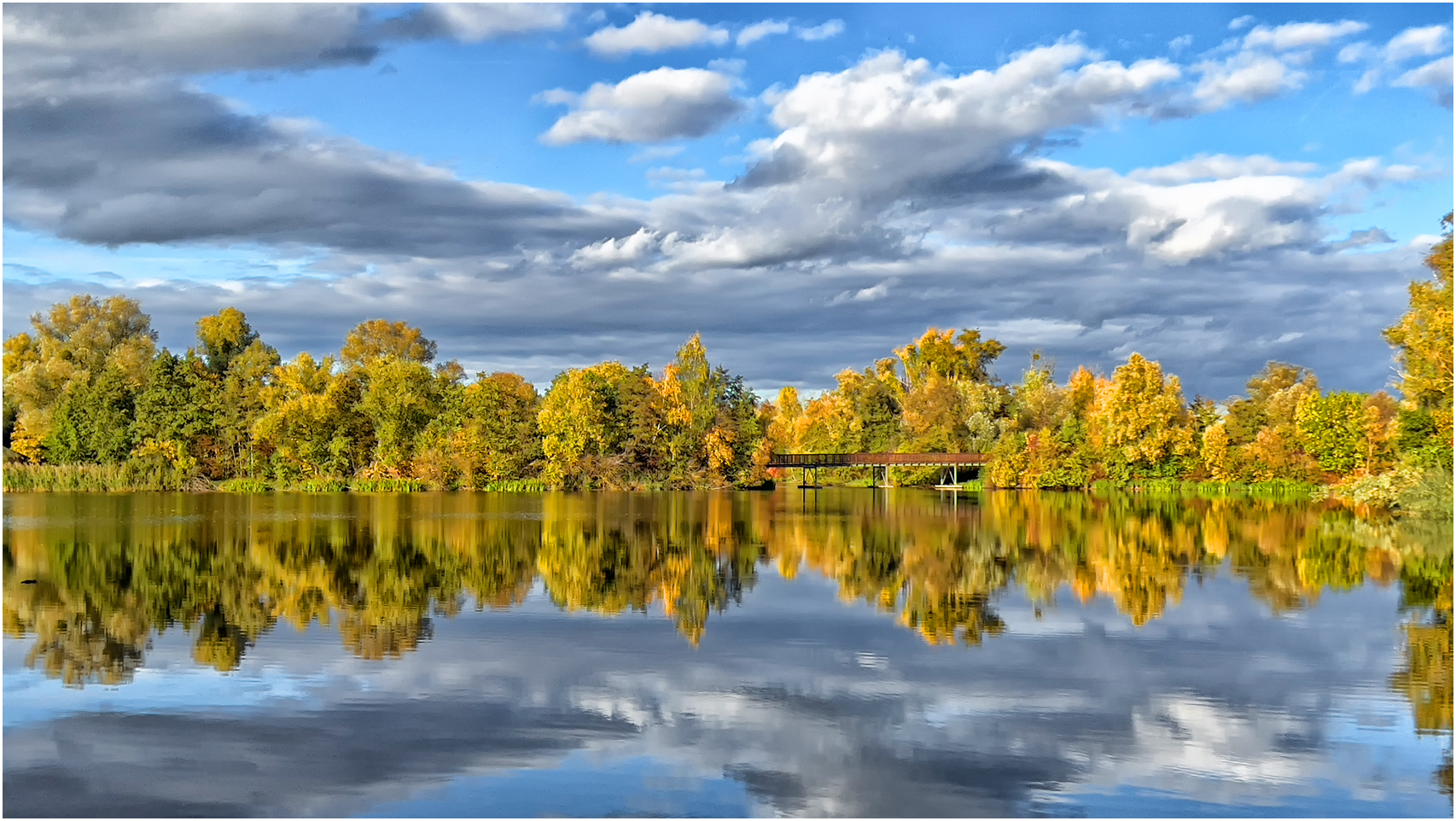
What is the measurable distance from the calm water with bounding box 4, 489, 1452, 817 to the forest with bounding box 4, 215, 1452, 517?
127ft

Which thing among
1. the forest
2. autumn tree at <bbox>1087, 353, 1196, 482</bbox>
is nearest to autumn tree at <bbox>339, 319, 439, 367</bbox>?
the forest

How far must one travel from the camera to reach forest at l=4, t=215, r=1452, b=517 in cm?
6053

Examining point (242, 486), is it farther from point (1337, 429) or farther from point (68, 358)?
point (1337, 429)

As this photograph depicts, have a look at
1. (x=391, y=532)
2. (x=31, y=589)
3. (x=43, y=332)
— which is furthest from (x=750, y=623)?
(x=43, y=332)

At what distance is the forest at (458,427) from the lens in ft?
199

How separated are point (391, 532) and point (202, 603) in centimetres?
1299

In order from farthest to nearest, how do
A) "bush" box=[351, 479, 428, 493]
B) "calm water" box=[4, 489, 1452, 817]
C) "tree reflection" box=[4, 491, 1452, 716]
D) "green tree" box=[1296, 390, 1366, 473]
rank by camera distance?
"bush" box=[351, 479, 428, 493]
"green tree" box=[1296, 390, 1366, 473]
"tree reflection" box=[4, 491, 1452, 716]
"calm water" box=[4, 489, 1452, 817]

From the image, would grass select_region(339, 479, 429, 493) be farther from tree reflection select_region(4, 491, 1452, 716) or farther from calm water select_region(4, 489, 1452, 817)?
calm water select_region(4, 489, 1452, 817)

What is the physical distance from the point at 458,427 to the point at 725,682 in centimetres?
5587

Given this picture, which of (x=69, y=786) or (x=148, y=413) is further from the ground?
(x=148, y=413)

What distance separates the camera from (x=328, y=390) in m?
64.3

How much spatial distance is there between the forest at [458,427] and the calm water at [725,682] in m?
38.8

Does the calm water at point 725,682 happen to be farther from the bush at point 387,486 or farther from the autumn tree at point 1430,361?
the bush at point 387,486

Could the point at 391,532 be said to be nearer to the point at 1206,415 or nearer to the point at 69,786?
the point at 69,786
